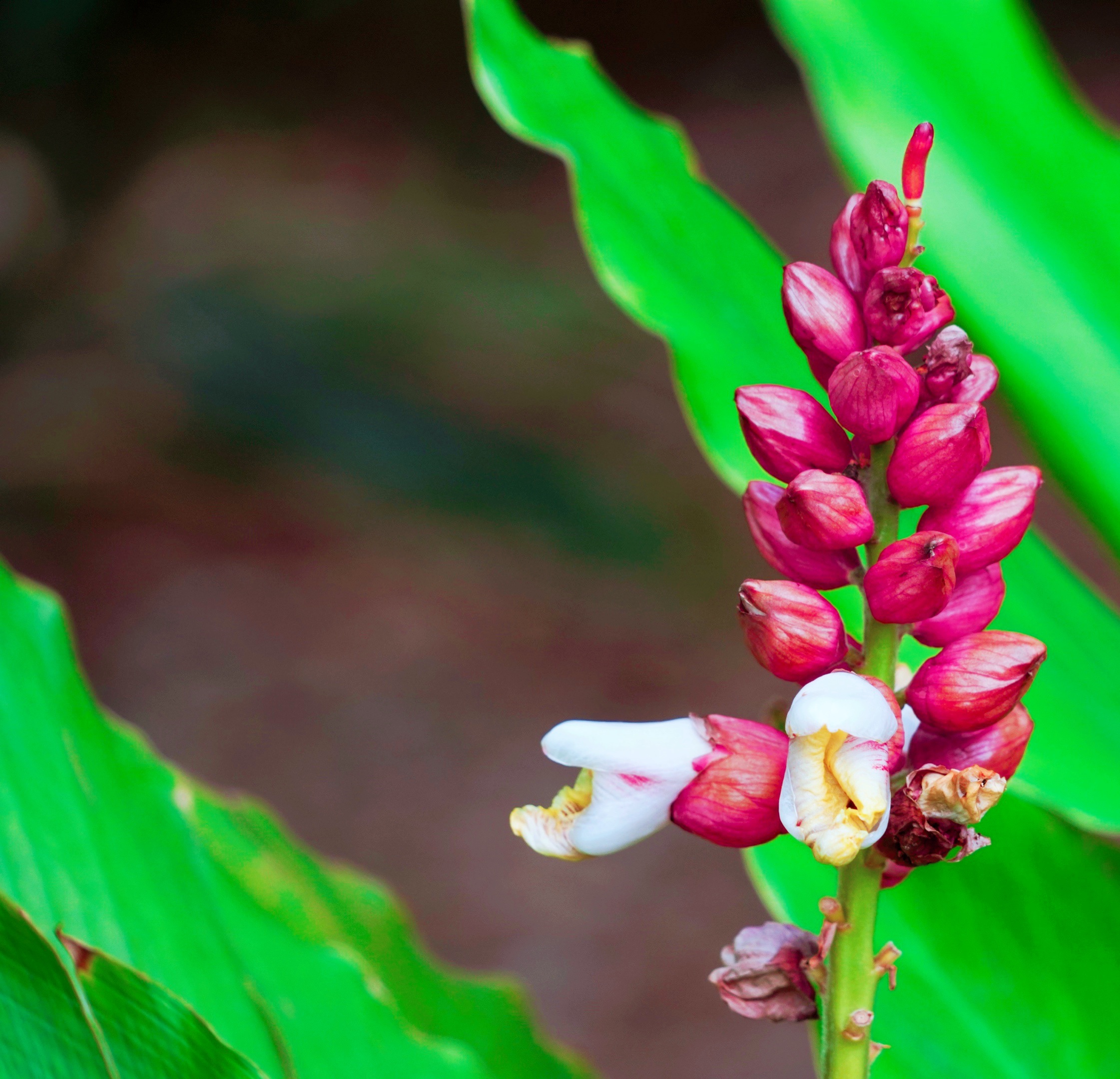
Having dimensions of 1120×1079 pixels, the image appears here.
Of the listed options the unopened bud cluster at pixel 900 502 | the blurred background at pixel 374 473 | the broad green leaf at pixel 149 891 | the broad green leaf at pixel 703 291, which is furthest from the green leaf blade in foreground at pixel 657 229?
the blurred background at pixel 374 473

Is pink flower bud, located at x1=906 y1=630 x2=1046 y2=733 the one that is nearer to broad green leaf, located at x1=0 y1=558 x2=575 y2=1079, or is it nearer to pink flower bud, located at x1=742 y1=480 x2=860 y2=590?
pink flower bud, located at x1=742 y1=480 x2=860 y2=590

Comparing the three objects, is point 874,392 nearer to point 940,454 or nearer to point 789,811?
point 940,454

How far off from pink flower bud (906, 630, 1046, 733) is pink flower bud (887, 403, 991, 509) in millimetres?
43

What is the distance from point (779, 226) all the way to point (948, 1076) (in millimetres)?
4424

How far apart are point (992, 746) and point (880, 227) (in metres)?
0.18

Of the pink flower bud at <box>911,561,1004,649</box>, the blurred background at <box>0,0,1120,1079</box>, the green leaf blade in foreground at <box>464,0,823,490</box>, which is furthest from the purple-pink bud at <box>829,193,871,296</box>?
the blurred background at <box>0,0,1120,1079</box>

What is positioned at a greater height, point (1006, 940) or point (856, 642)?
point (856, 642)

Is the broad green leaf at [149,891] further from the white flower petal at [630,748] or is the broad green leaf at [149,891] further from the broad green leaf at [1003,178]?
the broad green leaf at [1003,178]

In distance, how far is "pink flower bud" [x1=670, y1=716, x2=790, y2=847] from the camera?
39 centimetres

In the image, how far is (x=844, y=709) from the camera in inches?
14.0

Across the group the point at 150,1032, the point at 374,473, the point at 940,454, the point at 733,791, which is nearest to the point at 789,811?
the point at 733,791

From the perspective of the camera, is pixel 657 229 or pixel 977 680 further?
Result: pixel 657 229

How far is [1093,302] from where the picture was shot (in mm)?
847

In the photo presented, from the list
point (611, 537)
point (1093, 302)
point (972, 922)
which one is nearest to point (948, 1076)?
point (972, 922)
